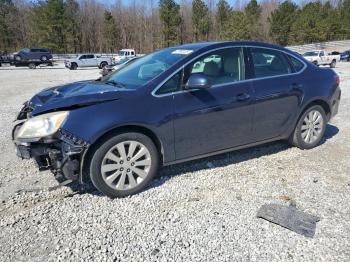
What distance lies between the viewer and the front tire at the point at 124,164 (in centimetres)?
348

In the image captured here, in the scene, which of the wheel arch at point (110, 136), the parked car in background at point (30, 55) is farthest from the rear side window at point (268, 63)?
the parked car in background at point (30, 55)

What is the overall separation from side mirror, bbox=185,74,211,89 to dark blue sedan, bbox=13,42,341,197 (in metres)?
0.01

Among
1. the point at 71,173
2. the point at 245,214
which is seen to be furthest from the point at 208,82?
the point at 71,173

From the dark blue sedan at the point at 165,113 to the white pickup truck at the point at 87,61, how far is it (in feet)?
100

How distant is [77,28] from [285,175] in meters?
62.2

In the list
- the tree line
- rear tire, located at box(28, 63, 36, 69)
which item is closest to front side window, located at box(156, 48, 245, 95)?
rear tire, located at box(28, 63, 36, 69)

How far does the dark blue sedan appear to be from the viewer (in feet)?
11.2

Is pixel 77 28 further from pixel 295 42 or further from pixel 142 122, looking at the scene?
pixel 142 122

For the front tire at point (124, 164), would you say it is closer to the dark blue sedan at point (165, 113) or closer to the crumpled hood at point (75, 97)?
the dark blue sedan at point (165, 113)

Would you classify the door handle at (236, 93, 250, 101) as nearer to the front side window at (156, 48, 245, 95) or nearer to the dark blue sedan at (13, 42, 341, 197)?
the dark blue sedan at (13, 42, 341, 197)

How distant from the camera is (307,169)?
14.5 feet

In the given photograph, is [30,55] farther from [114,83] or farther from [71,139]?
[71,139]

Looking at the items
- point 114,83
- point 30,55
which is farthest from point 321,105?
point 30,55

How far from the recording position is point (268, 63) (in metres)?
4.54
